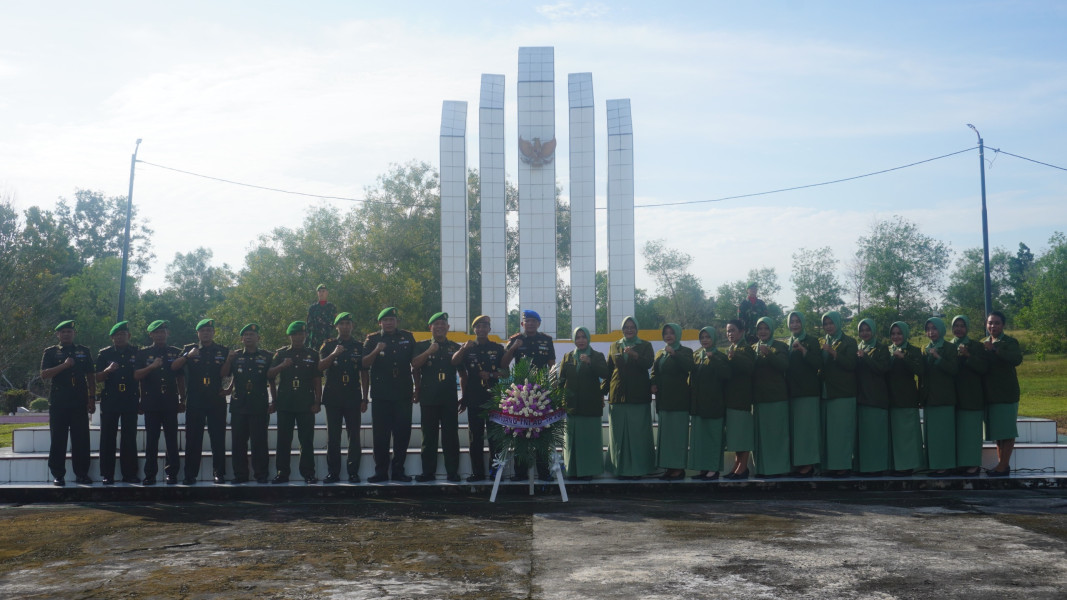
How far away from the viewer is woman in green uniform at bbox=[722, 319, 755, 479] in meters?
8.15

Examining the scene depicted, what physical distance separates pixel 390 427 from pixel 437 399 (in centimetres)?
58

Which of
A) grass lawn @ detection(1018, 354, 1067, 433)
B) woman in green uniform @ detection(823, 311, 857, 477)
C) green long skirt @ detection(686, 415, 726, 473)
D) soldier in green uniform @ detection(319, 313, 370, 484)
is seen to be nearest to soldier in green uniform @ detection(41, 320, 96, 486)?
soldier in green uniform @ detection(319, 313, 370, 484)

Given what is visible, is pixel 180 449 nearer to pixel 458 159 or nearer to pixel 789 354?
pixel 789 354

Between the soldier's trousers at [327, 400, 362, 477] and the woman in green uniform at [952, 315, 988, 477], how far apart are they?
5.94 meters

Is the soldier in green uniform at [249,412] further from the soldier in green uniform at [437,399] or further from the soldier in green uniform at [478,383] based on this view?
the soldier in green uniform at [478,383]

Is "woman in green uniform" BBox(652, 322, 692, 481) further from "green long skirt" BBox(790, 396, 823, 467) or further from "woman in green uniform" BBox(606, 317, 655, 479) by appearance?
"green long skirt" BBox(790, 396, 823, 467)

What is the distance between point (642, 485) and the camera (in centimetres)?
808

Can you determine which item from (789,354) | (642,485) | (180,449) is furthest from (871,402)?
(180,449)

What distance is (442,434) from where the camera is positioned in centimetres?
840

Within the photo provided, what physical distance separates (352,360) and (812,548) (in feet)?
15.9

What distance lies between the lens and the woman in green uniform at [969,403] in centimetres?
812

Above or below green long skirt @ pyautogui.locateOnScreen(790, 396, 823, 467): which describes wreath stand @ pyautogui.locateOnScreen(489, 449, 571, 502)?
below

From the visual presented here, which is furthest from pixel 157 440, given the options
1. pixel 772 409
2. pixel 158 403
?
pixel 772 409

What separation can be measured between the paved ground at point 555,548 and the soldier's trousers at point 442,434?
0.69 m
